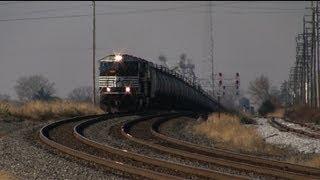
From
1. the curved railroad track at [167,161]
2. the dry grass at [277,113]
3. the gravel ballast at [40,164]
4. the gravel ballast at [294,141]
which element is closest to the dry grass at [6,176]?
the gravel ballast at [40,164]

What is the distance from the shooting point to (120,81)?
3469cm

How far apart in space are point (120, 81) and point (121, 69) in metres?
0.70

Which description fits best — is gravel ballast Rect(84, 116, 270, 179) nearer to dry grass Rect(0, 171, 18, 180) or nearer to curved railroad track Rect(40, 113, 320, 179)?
curved railroad track Rect(40, 113, 320, 179)

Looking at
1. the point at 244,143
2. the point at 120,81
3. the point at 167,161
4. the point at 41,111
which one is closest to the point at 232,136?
the point at 244,143

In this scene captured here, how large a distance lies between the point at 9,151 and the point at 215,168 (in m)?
5.94

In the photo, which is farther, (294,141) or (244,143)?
(294,141)

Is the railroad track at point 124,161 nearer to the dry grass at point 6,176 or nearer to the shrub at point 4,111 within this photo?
the dry grass at point 6,176

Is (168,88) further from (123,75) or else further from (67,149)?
(67,149)

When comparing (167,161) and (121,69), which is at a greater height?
(121,69)

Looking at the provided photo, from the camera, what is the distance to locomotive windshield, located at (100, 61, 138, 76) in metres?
34.7

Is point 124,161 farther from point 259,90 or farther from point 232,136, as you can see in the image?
point 259,90

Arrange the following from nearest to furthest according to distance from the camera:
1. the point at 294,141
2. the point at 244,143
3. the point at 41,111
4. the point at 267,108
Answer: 1. the point at 244,143
2. the point at 294,141
3. the point at 41,111
4. the point at 267,108

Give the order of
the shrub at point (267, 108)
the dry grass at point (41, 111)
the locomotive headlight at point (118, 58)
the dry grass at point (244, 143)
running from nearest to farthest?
1. the dry grass at point (244, 143)
2. the dry grass at point (41, 111)
3. the locomotive headlight at point (118, 58)
4. the shrub at point (267, 108)

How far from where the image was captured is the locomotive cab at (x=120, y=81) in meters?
34.4
